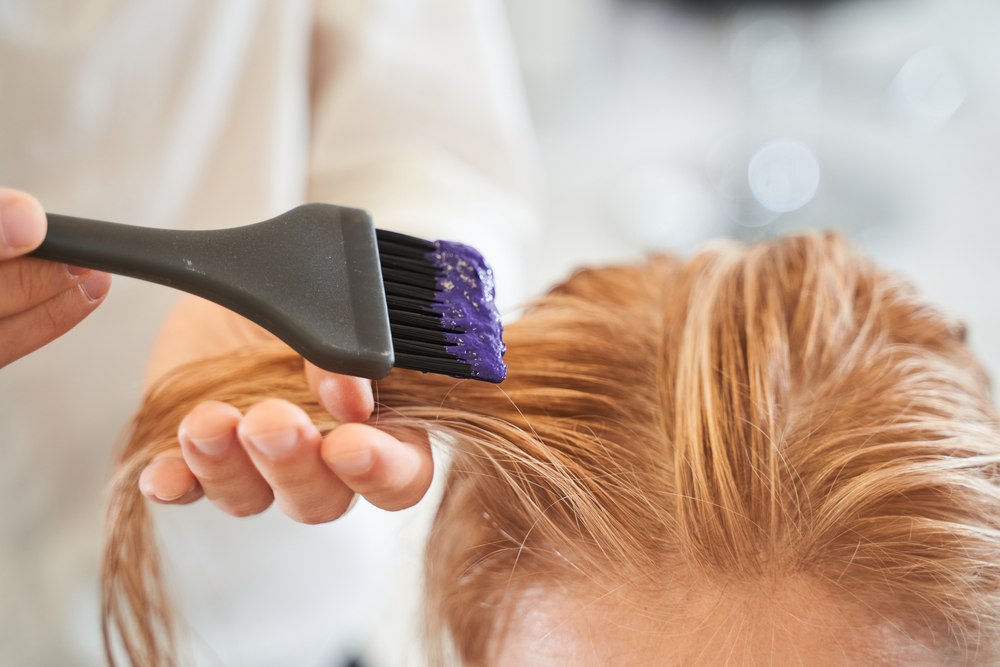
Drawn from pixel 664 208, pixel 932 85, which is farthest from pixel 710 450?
pixel 932 85

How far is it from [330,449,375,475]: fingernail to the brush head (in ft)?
0.19

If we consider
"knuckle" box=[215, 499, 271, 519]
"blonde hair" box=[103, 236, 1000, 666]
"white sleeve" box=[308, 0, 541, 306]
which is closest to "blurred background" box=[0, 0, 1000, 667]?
"white sleeve" box=[308, 0, 541, 306]

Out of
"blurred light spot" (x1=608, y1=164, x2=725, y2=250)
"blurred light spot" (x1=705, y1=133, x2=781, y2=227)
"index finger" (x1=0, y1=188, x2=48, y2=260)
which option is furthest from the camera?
"blurred light spot" (x1=705, y1=133, x2=781, y2=227)

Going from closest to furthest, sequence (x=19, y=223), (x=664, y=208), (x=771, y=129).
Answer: (x=19, y=223)
(x=664, y=208)
(x=771, y=129)

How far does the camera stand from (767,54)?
205 cm

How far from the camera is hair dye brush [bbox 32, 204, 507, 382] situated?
32cm

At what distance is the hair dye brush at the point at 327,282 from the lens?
32cm

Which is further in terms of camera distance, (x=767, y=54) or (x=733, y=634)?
(x=767, y=54)

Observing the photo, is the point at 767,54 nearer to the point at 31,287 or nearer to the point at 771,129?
the point at 771,129

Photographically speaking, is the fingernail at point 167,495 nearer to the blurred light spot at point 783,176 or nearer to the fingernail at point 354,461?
the fingernail at point 354,461

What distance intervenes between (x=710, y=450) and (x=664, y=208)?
167 centimetres

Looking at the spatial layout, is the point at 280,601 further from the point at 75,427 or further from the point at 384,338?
the point at 384,338

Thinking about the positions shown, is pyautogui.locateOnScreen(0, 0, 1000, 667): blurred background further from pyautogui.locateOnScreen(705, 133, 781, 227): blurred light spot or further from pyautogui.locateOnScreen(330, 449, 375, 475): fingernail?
pyautogui.locateOnScreen(330, 449, 375, 475): fingernail

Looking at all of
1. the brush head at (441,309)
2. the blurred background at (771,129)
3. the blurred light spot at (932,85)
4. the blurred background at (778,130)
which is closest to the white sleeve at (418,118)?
the brush head at (441,309)
